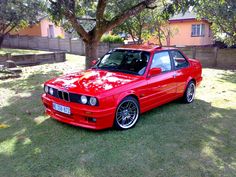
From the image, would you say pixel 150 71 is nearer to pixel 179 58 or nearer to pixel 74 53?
pixel 179 58

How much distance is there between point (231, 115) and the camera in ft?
20.1

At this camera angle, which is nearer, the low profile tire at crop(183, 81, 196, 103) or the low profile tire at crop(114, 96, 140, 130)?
the low profile tire at crop(114, 96, 140, 130)

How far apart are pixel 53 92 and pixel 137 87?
5.36 ft

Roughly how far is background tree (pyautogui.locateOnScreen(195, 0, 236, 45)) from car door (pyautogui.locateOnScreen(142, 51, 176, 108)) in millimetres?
7526

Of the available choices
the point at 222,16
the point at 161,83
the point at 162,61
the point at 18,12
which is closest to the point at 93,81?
the point at 161,83

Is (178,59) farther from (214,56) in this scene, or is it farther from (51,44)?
(51,44)

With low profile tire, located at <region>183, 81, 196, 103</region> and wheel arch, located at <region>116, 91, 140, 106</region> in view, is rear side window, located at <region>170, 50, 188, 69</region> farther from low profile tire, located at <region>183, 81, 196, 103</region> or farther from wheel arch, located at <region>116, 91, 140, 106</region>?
wheel arch, located at <region>116, 91, 140, 106</region>

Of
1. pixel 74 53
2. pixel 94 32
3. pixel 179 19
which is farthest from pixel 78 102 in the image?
pixel 179 19

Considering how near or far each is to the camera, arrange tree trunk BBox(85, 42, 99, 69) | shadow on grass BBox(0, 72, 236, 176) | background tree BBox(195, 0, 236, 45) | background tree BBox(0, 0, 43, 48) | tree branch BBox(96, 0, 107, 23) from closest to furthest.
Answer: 1. shadow on grass BBox(0, 72, 236, 176)
2. tree branch BBox(96, 0, 107, 23)
3. tree trunk BBox(85, 42, 99, 69)
4. background tree BBox(195, 0, 236, 45)
5. background tree BBox(0, 0, 43, 48)

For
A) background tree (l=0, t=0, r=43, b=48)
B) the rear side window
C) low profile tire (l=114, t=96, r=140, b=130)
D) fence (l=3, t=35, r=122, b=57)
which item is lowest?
low profile tire (l=114, t=96, r=140, b=130)

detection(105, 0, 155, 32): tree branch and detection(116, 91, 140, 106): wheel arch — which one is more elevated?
detection(105, 0, 155, 32): tree branch

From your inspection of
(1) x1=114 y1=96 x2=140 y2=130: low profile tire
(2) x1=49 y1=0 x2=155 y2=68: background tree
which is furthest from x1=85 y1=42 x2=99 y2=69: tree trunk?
(1) x1=114 y1=96 x2=140 y2=130: low profile tire

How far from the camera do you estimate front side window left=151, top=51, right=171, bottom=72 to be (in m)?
5.83

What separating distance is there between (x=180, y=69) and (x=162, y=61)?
741mm
